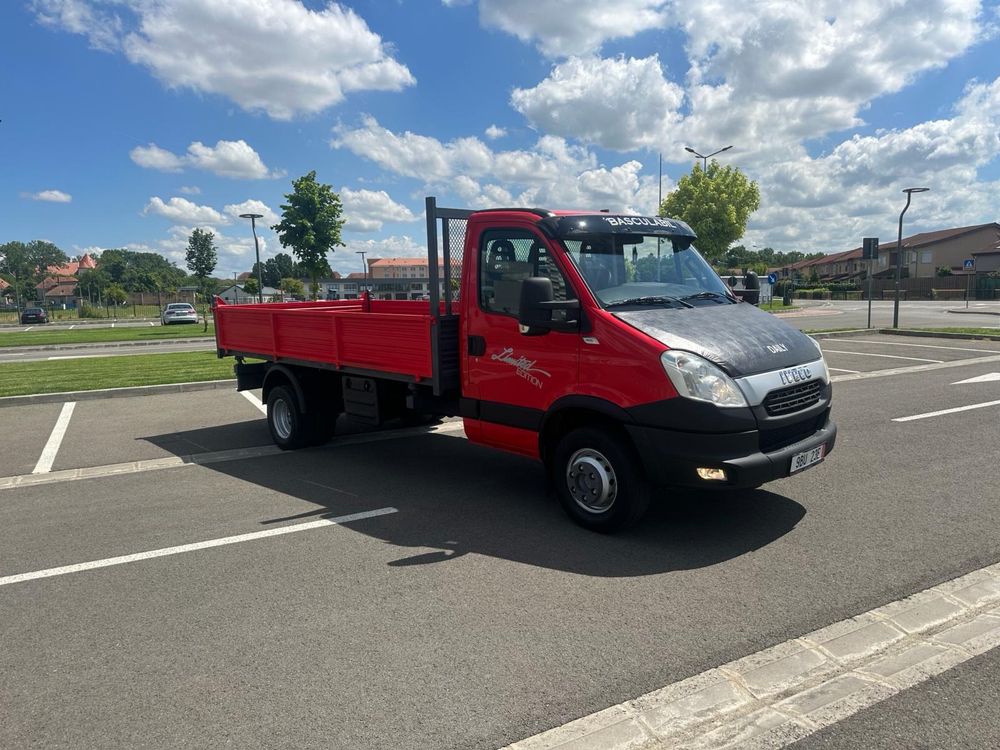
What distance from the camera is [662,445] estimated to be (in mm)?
4395

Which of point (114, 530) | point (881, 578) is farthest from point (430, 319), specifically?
point (881, 578)

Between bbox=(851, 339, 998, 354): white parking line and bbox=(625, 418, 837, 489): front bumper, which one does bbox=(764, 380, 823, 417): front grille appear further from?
bbox=(851, 339, 998, 354): white parking line

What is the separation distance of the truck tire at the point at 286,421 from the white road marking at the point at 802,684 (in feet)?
18.4

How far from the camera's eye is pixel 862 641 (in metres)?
3.34

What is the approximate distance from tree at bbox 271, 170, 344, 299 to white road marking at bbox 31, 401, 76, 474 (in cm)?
2017

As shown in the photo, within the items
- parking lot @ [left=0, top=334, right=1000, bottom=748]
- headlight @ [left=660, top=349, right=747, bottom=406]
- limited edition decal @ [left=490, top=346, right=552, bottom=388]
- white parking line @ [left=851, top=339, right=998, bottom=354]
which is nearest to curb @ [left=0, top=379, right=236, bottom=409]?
parking lot @ [left=0, top=334, right=1000, bottom=748]

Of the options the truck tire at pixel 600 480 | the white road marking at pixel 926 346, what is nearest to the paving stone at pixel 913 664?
the truck tire at pixel 600 480

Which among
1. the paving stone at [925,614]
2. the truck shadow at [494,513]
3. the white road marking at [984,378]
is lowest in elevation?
the paving stone at [925,614]

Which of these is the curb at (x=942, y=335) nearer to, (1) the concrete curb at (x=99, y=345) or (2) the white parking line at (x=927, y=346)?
(2) the white parking line at (x=927, y=346)

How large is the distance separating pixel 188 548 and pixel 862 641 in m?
4.27

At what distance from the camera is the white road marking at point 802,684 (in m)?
2.71

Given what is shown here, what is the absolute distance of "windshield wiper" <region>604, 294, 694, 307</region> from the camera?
4879mm

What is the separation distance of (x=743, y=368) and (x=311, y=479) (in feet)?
13.7

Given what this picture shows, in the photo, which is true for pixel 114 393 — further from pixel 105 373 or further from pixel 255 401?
pixel 105 373
